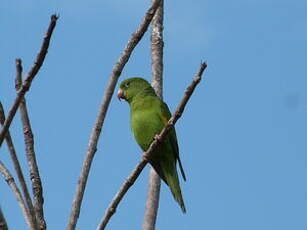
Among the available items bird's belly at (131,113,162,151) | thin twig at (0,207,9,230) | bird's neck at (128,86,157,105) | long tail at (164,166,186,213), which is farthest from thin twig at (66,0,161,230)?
bird's neck at (128,86,157,105)

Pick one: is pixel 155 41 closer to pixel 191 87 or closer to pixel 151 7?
pixel 151 7

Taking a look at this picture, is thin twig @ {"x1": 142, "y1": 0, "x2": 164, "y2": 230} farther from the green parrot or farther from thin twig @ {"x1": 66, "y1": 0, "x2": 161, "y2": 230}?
thin twig @ {"x1": 66, "y1": 0, "x2": 161, "y2": 230}

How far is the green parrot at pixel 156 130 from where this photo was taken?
597 cm

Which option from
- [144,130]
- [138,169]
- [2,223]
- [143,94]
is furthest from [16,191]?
[143,94]

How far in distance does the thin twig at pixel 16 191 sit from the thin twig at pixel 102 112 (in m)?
0.22

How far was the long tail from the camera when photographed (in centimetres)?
548

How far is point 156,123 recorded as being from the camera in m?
6.32

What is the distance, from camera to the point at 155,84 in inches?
205

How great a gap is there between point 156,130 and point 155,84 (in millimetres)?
1209

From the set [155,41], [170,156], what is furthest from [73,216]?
[170,156]

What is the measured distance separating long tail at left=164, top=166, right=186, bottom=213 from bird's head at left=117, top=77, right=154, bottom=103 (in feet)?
4.11

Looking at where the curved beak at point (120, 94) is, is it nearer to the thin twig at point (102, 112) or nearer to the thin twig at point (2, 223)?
the thin twig at point (102, 112)

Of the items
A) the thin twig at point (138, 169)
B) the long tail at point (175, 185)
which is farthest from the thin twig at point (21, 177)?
the long tail at point (175, 185)

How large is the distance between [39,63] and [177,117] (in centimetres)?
104
